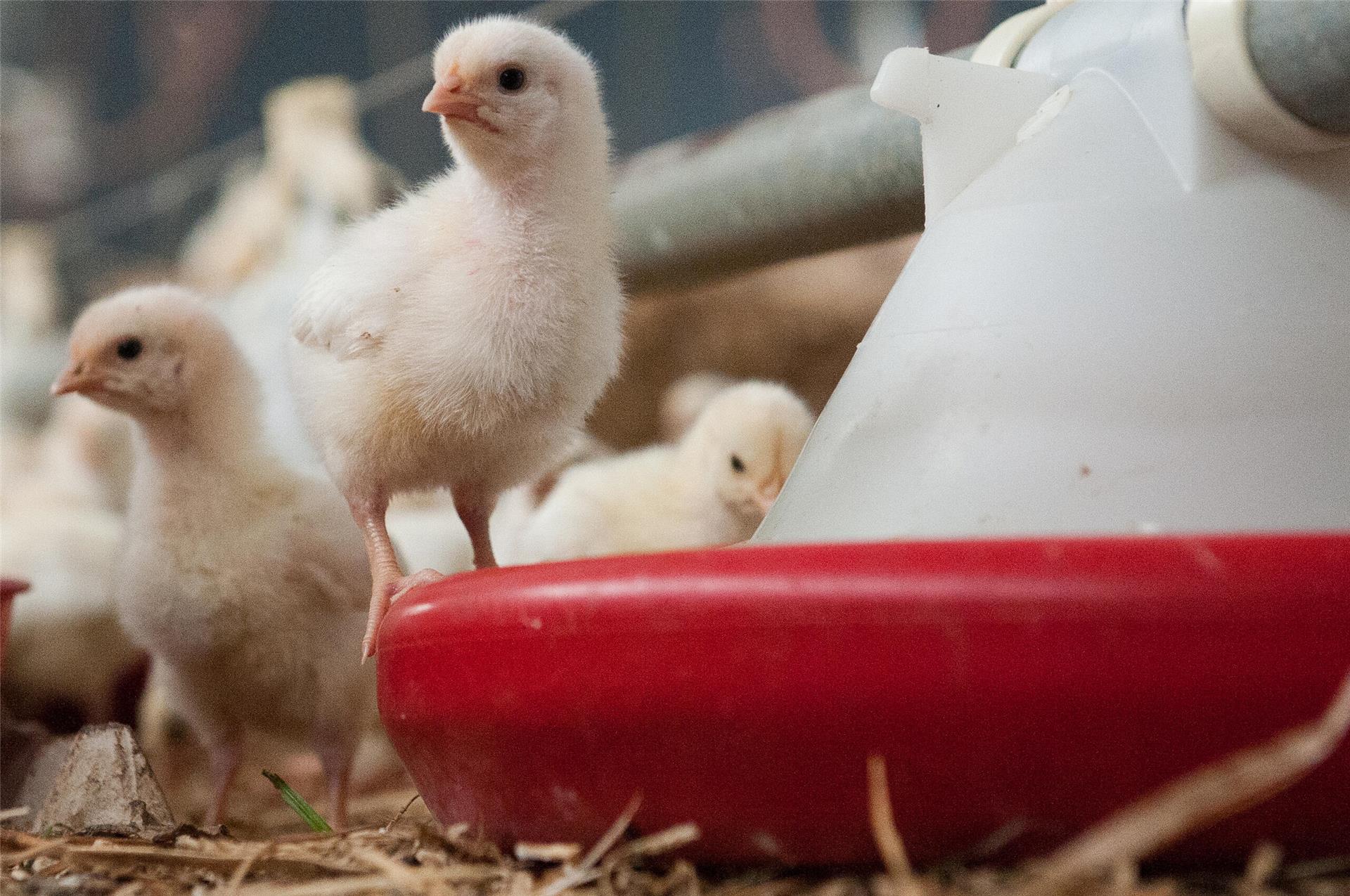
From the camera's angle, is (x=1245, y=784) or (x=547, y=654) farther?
(x=547, y=654)

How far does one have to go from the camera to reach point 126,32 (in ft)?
16.0

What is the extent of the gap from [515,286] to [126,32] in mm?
4185

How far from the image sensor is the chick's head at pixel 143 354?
1794mm

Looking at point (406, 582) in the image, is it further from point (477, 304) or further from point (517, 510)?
point (517, 510)

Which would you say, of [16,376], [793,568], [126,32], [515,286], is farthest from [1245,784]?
[126,32]

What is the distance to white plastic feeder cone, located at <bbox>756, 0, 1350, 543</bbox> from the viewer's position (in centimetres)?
103

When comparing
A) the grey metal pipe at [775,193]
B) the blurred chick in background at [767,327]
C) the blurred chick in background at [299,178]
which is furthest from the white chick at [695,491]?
the blurred chick in background at [299,178]

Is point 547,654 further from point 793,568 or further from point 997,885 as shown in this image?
point 997,885

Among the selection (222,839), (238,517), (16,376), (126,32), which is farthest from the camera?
(126,32)

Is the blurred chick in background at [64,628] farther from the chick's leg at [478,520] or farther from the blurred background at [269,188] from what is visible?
the chick's leg at [478,520]

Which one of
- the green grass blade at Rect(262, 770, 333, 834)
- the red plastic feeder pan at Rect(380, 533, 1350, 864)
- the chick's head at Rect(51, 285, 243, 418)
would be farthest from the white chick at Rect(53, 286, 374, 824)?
the red plastic feeder pan at Rect(380, 533, 1350, 864)

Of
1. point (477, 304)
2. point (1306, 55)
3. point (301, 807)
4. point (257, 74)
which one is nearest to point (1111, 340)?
point (1306, 55)

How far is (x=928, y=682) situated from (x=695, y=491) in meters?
1.41

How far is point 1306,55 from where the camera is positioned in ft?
3.45
